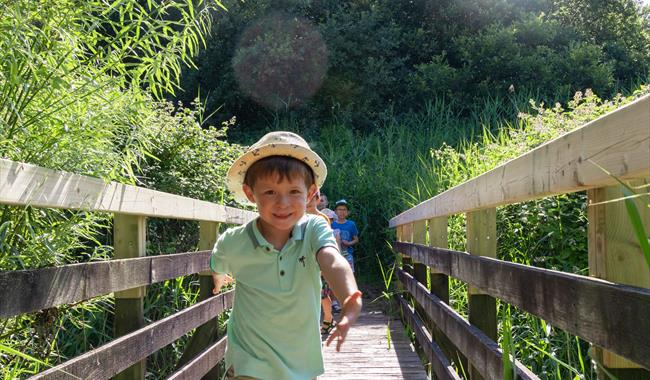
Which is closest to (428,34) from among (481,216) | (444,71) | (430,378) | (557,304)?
(444,71)

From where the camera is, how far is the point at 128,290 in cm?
316

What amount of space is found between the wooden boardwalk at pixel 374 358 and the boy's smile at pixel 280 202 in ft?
9.92

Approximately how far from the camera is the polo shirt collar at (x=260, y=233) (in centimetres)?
271

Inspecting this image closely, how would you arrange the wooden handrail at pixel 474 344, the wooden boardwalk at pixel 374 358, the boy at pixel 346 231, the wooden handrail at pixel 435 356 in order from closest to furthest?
the wooden handrail at pixel 474 344, the wooden handrail at pixel 435 356, the wooden boardwalk at pixel 374 358, the boy at pixel 346 231

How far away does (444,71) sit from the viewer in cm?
1905

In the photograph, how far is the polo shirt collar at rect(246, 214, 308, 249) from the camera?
271 centimetres

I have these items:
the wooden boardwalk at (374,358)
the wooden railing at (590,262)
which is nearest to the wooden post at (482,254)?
the wooden railing at (590,262)

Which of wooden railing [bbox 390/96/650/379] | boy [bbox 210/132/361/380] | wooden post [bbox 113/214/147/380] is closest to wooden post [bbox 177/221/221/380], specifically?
wooden post [bbox 113/214/147/380]

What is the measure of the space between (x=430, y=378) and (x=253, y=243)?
9.77 ft

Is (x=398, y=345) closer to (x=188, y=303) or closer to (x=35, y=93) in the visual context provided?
(x=188, y=303)

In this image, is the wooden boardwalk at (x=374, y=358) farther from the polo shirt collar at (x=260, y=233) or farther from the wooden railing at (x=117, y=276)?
the polo shirt collar at (x=260, y=233)

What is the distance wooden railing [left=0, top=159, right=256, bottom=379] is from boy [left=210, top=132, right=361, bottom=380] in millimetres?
433

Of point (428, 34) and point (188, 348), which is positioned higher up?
point (428, 34)

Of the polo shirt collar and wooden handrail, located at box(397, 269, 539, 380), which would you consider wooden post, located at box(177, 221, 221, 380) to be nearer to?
wooden handrail, located at box(397, 269, 539, 380)
